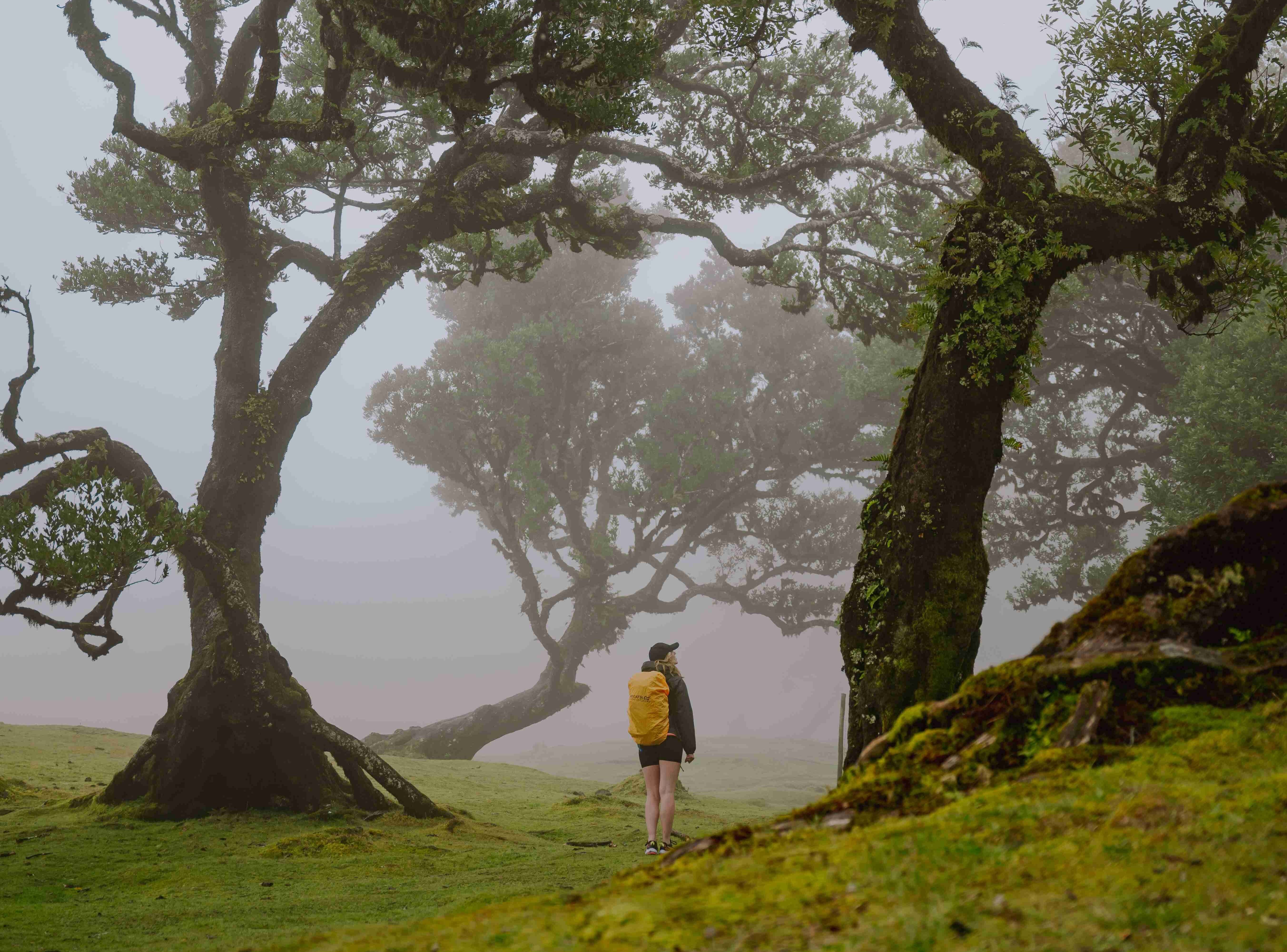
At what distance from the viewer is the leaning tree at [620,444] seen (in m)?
28.5

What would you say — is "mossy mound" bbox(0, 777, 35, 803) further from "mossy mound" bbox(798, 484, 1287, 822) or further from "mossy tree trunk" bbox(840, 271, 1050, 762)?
"mossy mound" bbox(798, 484, 1287, 822)

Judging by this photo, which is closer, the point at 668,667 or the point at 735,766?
the point at 668,667

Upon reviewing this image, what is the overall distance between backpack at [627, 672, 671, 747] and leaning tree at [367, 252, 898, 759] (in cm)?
1795

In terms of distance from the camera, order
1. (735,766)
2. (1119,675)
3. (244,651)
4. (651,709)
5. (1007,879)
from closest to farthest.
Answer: (1007,879), (1119,675), (651,709), (244,651), (735,766)

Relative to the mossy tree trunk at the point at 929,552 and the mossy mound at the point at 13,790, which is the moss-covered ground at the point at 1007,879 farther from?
the mossy mound at the point at 13,790

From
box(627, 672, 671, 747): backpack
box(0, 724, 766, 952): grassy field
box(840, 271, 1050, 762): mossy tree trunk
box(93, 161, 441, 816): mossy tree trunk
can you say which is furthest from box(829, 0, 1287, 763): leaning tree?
box(93, 161, 441, 816): mossy tree trunk

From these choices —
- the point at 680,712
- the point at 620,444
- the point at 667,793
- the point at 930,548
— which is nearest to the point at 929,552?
the point at 930,548

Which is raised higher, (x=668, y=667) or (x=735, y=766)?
(x=668, y=667)

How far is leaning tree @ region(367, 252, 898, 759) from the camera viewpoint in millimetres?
28484

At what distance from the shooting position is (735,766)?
38.8 metres

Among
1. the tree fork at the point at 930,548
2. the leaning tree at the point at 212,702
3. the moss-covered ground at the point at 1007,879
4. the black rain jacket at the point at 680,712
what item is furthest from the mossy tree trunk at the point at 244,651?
the moss-covered ground at the point at 1007,879

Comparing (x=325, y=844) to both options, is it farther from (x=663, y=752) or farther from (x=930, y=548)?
(x=930, y=548)

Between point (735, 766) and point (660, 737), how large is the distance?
32.1 meters

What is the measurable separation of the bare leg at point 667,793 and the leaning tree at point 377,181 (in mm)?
4399
